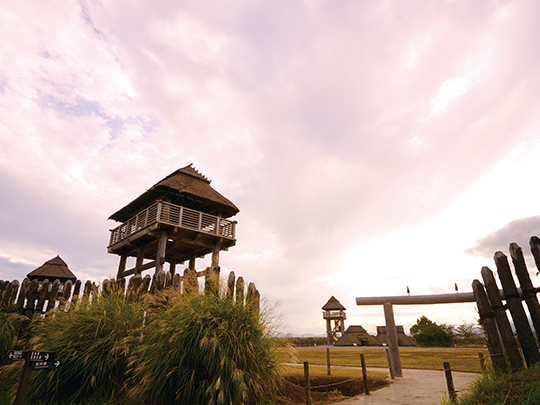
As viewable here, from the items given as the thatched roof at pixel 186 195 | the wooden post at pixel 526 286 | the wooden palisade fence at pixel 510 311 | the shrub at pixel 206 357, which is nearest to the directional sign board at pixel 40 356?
the shrub at pixel 206 357

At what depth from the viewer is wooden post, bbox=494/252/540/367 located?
418 cm

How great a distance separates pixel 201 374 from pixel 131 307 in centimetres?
234

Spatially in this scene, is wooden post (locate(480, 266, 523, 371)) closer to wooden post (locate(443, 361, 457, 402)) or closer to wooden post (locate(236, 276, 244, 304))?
wooden post (locate(443, 361, 457, 402))

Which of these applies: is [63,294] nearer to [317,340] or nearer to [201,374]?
[201,374]

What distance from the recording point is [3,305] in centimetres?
749

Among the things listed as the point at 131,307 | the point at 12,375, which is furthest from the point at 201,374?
the point at 12,375

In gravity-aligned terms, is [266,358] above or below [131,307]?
below

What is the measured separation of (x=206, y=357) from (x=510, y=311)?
4326mm

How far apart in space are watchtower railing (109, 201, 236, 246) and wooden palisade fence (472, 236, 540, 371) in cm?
1226

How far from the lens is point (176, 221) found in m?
14.6

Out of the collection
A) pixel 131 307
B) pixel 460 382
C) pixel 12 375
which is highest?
pixel 131 307

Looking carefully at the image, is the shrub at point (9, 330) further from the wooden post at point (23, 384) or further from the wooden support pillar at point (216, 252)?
the wooden support pillar at point (216, 252)

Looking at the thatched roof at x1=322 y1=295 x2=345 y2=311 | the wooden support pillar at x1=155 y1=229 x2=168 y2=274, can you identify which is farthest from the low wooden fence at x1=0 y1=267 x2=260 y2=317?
the thatched roof at x1=322 y1=295 x2=345 y2=311

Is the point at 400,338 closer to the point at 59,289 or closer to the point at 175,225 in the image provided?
the point at 175,225
